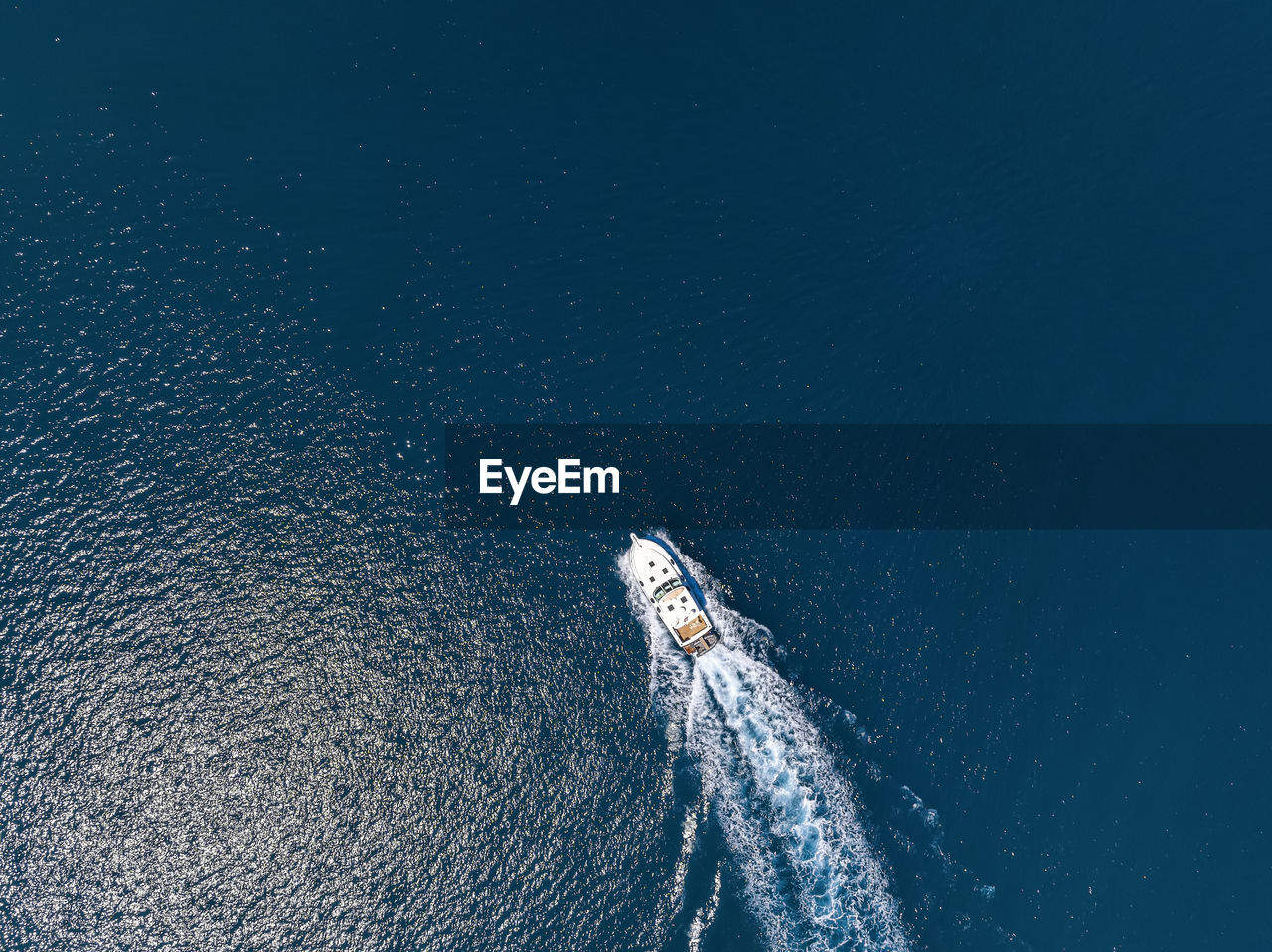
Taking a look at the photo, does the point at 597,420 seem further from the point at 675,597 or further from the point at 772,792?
the point at 772,792

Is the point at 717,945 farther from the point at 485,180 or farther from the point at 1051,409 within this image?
the point at 485,180

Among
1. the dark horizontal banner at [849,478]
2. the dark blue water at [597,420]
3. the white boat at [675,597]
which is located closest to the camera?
the dark blue water at [597,420]

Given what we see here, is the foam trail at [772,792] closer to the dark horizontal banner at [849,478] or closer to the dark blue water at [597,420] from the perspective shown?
the dark blue water at [597,420]

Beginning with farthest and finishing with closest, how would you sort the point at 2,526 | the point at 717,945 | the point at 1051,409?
the point at 1051,409
the point at 2,526
the point at 717,945

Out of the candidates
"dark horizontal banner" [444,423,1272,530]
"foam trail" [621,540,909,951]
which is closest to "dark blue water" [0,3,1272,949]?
"foam trail" [621,540,909,951]

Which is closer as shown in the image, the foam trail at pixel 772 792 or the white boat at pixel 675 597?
the foam trail at pixel 772 792

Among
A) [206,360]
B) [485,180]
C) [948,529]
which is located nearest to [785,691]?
[948,529]

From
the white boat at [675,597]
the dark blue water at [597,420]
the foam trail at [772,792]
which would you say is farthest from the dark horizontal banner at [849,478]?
the foam trail at [772,792]

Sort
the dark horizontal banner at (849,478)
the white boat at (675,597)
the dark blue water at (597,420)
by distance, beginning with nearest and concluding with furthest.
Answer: the dark blue water at (597,420) → the white boat at (675,597) → the dark horizontal banner at (849,478)
